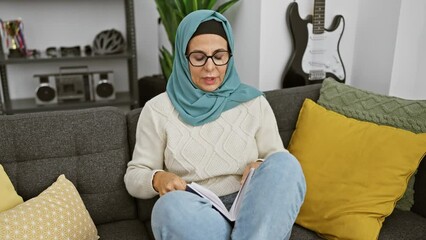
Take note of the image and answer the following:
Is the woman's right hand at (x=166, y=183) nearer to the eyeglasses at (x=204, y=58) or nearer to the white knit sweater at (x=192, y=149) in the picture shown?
the white knit sweater at (x=192, y=149)

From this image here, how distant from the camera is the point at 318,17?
2.19 m

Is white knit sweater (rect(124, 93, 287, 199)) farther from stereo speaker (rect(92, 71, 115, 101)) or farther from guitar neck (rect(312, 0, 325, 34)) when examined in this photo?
stereo speaker (rect(92, 71, 115, 101))

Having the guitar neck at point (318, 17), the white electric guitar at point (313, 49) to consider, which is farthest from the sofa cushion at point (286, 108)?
the guitar neck at point (318, 17)

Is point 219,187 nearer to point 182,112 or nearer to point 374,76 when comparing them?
point 182,112

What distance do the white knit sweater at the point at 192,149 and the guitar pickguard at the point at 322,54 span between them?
0.92 m

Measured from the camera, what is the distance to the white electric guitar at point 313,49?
2.19 metres

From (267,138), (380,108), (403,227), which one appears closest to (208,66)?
(267,138)

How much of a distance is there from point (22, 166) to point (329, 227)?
1092mm

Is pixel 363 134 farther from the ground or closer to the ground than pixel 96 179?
farther from the ground

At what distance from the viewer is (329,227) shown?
1400 mm

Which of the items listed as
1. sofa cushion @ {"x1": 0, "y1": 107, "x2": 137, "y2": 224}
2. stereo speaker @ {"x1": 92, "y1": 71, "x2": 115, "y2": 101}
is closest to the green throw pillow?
sofa cushion @ {"x1": 0, "y1": 107, "x2": 137, "y2": 224}

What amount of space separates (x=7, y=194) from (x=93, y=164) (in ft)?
0.98

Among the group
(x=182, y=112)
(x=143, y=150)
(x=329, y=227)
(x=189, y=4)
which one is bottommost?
(x=329, y=227)

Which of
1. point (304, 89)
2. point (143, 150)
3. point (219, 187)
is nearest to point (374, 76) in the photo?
point (304, 89)
